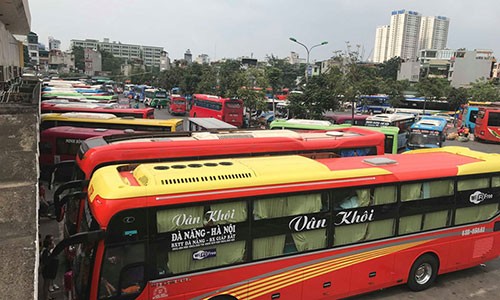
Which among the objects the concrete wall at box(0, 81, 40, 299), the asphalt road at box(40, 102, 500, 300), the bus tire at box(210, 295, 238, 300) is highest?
the concrete wall at box(0, 81, 40, 299)

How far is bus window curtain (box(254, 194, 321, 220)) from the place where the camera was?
18.6ft

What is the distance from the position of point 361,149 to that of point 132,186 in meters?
8.76

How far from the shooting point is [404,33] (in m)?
145

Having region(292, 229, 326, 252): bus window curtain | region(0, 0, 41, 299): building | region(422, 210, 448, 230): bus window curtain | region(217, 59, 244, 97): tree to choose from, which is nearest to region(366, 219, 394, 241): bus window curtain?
region(422, 210, 448, 230): bus window curtain

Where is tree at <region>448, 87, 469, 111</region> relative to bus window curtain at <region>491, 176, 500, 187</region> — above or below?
above

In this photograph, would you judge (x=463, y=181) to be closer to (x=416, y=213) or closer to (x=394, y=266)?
(x=416, y=213)

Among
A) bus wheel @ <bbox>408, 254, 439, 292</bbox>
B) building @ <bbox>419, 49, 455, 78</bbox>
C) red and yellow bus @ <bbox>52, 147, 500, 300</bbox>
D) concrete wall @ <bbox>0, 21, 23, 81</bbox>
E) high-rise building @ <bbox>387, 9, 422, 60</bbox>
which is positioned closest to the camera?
red and yellow bus @ <bbox>52, 147, 500, 300</bbox>

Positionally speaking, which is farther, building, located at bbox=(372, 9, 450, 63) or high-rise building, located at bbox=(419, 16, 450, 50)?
high-rise building, located at bbox=(419, 16, 450, 50)

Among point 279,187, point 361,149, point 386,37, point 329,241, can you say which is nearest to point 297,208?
point 279,187

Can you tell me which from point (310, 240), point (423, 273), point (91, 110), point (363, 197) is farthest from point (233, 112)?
point (310, 240)

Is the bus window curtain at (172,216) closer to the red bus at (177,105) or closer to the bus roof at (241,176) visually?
the bus roof at (241,176)

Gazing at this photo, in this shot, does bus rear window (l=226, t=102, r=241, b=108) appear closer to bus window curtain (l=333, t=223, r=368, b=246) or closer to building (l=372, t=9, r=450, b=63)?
bus window curtain (l=333, t=223, r=368, b=246)

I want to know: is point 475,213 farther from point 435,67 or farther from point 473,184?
point 435,67

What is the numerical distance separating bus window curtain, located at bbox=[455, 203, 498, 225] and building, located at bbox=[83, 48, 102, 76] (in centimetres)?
11002
